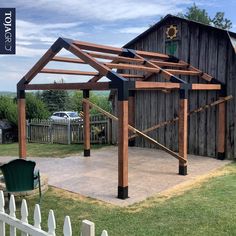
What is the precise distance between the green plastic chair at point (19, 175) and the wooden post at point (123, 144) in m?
1.99

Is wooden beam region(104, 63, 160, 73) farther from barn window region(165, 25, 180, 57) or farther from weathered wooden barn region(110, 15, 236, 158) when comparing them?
barn window region(165, 25, 180, 57)

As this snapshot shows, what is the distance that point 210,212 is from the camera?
22.9 feet

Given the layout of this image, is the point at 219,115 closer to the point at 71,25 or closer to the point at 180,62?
the point at 180,62

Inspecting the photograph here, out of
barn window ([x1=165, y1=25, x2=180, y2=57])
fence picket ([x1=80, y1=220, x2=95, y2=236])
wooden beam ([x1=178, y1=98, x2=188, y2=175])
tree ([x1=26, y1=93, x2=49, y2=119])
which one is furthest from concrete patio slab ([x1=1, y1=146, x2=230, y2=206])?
tree ([x1=26, y1=93, x2=49, y2=119])

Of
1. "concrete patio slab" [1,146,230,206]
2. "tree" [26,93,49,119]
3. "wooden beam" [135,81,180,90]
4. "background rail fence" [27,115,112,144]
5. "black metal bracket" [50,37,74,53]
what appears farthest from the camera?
"tree" [26,93,49,119]

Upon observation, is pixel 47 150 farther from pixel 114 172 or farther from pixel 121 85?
pixel 121 85

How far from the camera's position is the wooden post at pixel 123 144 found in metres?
7.87

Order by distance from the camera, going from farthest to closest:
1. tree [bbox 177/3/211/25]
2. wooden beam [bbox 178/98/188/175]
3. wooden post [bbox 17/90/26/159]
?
tree [bbox 177/3/211/25]
wooden post [bbox 17/90/26/159]
wooden beam [bbox 178/98/188/175]

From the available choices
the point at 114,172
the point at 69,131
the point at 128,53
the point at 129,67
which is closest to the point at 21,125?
the point at 114,172

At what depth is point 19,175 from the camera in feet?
22.6

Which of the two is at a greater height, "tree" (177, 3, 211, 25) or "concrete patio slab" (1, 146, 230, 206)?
"tree" (177, 3, 211, 25)

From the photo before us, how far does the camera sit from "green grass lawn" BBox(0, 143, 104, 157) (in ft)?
46.2

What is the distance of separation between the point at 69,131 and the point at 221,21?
112ft

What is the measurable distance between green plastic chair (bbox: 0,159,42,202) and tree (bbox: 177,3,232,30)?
127ft
